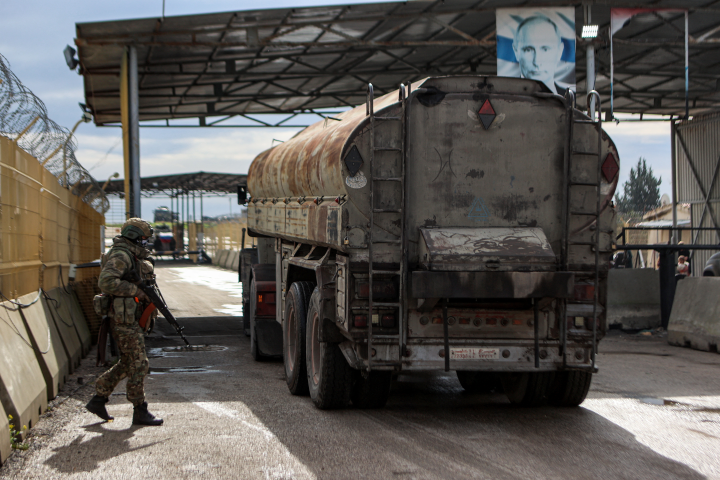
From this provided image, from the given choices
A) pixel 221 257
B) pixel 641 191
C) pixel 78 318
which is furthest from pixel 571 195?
pixel 641 191

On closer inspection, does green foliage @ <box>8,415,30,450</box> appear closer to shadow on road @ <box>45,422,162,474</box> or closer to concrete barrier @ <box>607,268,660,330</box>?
shadow on road @ <box>45,422,162,474</box>

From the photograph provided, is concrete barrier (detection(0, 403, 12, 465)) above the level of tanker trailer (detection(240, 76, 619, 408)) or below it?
below

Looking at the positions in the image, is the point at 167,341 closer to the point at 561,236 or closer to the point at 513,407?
the point at 513,407

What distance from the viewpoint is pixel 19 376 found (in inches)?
250

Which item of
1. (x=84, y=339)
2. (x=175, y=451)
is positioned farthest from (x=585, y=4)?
(x=175, y=451)

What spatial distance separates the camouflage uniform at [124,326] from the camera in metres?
6.68

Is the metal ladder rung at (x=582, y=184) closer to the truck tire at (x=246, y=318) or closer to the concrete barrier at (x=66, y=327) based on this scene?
the concrete barrier at (x=66, y=327)

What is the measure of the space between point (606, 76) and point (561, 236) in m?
17.5

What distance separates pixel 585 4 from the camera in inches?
665

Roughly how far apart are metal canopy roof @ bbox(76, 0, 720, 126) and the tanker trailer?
10545 millimetres

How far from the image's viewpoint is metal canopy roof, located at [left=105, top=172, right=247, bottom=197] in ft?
143

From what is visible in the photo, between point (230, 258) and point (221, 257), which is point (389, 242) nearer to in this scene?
point (230, 258)

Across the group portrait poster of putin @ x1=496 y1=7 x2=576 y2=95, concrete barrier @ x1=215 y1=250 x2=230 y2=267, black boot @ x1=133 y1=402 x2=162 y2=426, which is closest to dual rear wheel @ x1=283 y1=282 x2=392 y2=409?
black boot @ x1=133 y1=402 x2=162 y2=426

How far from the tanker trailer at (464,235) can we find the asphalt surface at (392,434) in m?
0.57
